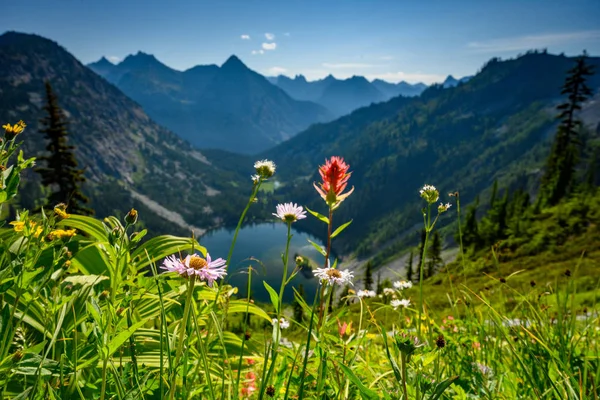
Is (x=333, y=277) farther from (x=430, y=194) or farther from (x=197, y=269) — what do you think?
(x=430, y=194)

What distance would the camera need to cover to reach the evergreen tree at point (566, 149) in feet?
145

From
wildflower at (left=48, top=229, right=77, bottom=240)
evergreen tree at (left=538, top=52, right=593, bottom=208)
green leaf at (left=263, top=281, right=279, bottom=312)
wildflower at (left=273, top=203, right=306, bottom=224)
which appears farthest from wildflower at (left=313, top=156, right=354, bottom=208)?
evergreen tree at (left=538, top=52, right=593, bottom=208)

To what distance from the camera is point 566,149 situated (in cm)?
4853

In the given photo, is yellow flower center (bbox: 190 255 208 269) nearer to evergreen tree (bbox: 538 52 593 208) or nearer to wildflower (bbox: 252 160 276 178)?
wildflower (bbox: 252 160 276 178)

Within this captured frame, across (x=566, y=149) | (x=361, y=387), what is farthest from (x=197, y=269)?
(x=566, y=149)

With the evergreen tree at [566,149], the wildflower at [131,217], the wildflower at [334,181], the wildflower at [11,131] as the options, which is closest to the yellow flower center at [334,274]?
the wildflower at [334,181]

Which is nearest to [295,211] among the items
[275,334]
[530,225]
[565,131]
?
[275,334]

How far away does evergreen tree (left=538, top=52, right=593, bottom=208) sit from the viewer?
44.2 m

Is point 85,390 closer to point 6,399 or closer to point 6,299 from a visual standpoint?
point 6,399

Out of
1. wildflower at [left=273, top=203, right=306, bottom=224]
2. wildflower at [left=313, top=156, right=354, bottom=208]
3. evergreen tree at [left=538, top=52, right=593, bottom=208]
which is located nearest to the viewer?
wildflower at [left=273, top=203, right=306, bottom=224]

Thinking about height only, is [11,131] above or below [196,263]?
above

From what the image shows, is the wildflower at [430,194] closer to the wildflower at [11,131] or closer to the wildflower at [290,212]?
the wildflower at [290,212]

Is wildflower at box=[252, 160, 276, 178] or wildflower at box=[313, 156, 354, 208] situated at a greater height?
wildflower at box=[252, 160, 276, 178]

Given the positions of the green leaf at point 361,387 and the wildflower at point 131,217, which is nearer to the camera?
the green leaf at point 361,387
